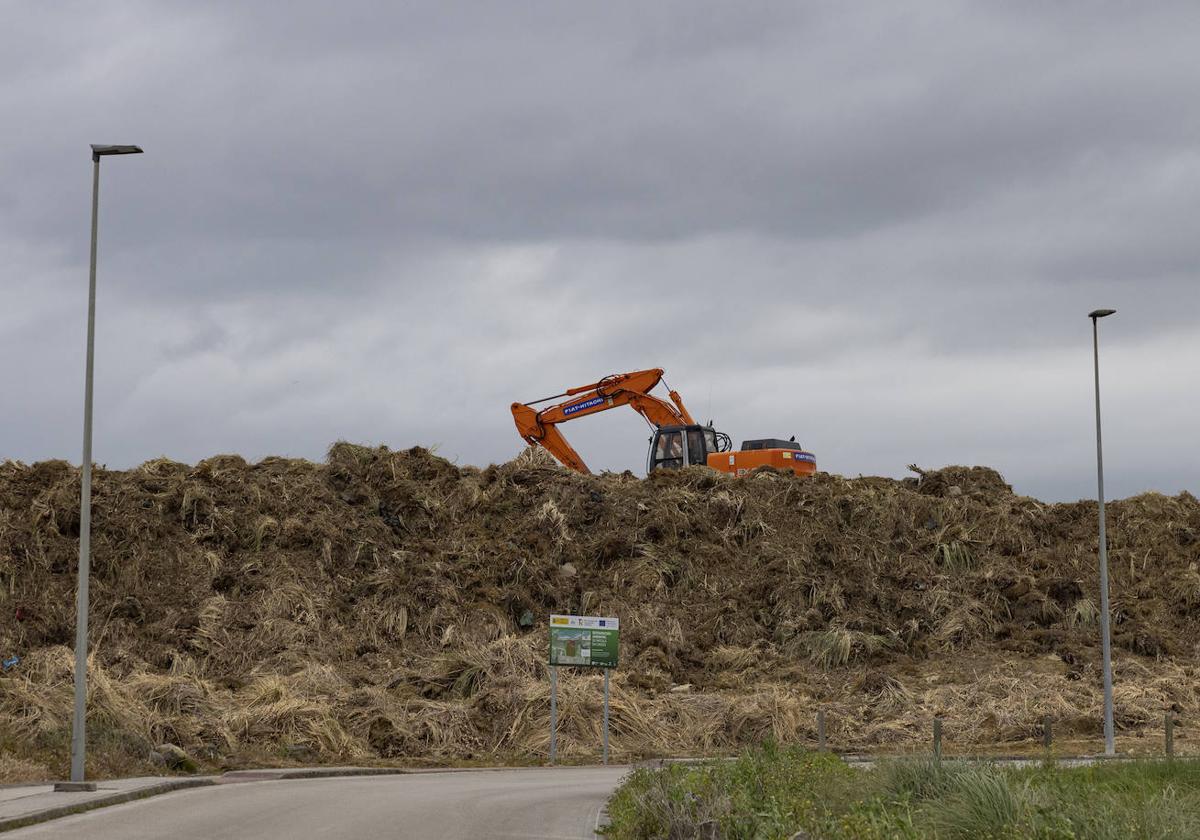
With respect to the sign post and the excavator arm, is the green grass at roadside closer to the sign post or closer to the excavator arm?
the sign post

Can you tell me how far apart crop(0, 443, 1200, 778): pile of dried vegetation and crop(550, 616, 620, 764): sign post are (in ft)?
8.07

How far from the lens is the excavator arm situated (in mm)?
50812

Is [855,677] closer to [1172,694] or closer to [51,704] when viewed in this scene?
[1172,694]

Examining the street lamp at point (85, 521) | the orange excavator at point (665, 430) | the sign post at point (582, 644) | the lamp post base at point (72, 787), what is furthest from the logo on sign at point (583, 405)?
the lamp post base at point (72, 787)

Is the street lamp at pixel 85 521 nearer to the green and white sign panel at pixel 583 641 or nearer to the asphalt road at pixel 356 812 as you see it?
the asphalt road at pixel 356 812

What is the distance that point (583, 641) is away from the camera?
29969 mm

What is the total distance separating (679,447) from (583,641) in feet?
69.3

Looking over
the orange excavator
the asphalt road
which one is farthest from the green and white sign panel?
the orange excavator

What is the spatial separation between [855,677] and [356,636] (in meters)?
13.8

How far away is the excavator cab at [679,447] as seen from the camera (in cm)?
5025

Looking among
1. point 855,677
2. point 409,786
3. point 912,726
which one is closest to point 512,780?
point 409,786

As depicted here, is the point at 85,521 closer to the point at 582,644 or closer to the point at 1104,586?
the point at 582,644

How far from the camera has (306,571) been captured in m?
41.0

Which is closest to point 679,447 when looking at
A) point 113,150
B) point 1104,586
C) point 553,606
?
point 553,606
